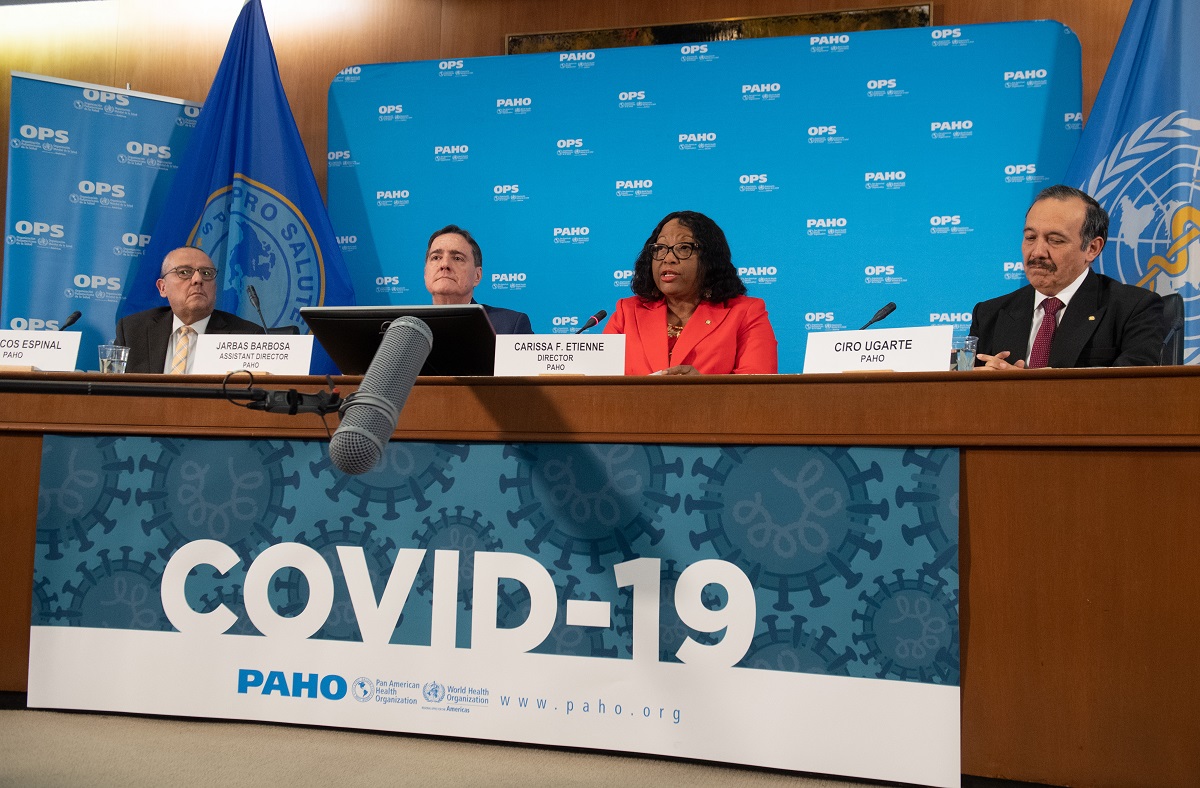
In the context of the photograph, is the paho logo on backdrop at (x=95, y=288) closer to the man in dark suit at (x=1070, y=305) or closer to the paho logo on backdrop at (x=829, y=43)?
the paho logo on backdrop at (x=829, y=43)

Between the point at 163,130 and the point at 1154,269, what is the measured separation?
406cm

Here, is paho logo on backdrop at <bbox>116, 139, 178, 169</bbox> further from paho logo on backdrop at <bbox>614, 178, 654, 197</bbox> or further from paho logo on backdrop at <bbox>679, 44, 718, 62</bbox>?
paho logo on backdrop at <bbox>679, 44, 718, 62</bbox>

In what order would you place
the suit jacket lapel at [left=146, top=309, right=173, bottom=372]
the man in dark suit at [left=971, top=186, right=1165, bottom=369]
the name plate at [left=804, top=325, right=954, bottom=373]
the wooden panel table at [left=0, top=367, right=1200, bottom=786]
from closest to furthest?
the wooden panel table at [left=0, top=367, right=1200, bottom=786]
the name plate at [left=804, top=325, right=954, bottom=373]
the man in dark suit at [left=971, top=186, right=1165, bottom=369]
the suit jacket lapel at [left=146, top=309, right=173, bottom=372]

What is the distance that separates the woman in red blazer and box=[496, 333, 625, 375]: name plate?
726mm

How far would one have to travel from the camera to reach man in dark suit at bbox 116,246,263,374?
3.18m

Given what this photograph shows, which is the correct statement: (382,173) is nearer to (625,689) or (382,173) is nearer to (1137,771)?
(625,689)

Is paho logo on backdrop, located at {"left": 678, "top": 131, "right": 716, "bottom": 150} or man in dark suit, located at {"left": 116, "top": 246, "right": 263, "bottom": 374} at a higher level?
paho logo on backdrop, located at {"left": 678, "top": 131, "right": 716, "bottom": 150}

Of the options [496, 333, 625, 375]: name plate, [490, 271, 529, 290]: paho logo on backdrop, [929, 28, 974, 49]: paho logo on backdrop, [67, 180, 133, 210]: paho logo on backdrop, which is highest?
[929, 28, 974, 49]: paho logo on backdrop

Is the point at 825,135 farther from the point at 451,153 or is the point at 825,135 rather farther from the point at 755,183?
the point at 451,153

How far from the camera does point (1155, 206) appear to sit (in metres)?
3.32

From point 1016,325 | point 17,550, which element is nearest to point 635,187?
point 1016,325

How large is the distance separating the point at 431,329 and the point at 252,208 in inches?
101

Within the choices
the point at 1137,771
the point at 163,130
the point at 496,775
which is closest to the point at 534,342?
the point at 496,775

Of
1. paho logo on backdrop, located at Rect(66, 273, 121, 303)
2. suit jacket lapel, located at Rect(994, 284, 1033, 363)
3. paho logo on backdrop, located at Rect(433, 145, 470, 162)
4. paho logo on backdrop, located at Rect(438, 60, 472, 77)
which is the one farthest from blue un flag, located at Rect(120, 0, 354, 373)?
suit jacket lapel, located at Rect(994, 284, 1033, 363)
